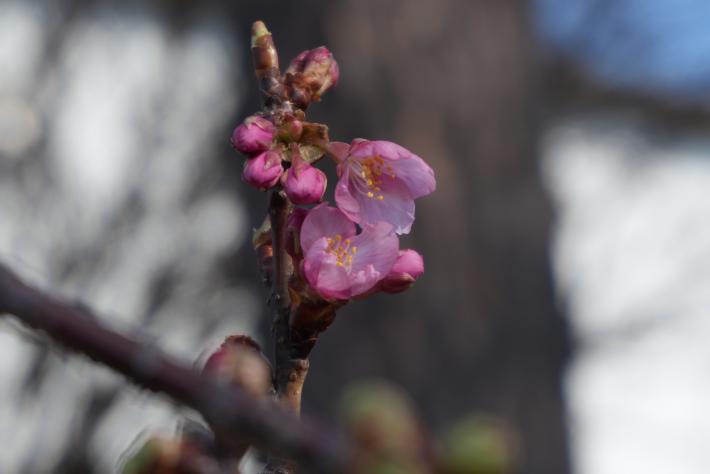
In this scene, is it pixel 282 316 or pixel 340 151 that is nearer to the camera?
pixel 282 316

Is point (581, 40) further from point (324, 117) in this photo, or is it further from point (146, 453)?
point (146, 453)

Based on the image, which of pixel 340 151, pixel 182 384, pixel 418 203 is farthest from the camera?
pixel 418 203

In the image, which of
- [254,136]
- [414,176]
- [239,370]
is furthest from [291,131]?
[239,370]

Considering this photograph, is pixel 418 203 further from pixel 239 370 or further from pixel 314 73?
pixel 239 370

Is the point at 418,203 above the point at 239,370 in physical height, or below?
above

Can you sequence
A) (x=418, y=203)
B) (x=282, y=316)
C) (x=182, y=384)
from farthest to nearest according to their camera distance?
(x=418, y=203) → (x=282, y=316) → (x=182, y=384)

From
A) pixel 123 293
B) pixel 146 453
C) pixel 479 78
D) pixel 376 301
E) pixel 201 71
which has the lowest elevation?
pixel 146 453

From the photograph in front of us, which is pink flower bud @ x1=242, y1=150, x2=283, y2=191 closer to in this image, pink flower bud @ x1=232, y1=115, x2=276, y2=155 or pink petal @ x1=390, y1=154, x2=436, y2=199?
pink flower bud @ x1=232, y1=115, x2=276, y2=155

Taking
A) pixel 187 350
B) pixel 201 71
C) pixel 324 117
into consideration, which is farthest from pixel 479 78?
pixel 201 71
